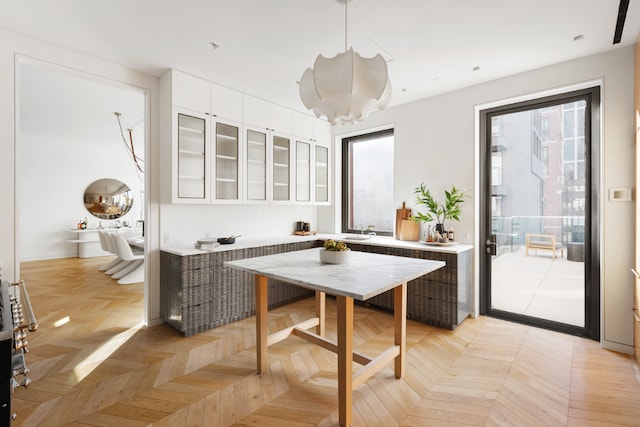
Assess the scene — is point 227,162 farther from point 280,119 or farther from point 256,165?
point 280,119

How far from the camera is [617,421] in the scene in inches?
73.9

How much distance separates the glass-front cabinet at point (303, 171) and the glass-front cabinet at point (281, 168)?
18cm

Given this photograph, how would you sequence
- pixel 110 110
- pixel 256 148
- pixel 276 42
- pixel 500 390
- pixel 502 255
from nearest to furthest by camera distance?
1. pixel 500 390
2. pixel 276 42
3. pixel 502 255
4. pixel 256 148
5. pixel 110 110

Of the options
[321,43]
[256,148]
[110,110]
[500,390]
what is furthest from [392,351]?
[110,110]

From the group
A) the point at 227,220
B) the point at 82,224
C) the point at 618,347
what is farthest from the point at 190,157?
the point at 82,224

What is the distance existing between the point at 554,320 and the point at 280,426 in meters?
3.03

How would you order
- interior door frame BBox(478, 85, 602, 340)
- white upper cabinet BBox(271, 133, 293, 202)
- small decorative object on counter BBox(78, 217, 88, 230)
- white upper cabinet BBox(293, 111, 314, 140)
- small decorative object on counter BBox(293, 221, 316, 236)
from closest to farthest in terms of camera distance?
1. interior door frame BBox(478, 85, 602, 340)
2. white upper cabinet BBox(271, 133, 293, 202)
3. white upper cabinet BBox(293, 111, 314, 140)
4. small decorative object on counter BBox(293, 221, 316, 236)
5. small decorative object on counter BBox(78, 217, 88, 230)

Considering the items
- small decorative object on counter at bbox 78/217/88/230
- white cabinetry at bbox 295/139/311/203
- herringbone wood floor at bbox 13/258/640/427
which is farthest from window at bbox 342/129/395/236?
small decorative object on counter at bbox 78/217/88/230

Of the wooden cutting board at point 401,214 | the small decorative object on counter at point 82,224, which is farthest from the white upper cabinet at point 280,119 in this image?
the small decorative object on counter at point 82,224

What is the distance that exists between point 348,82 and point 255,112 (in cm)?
249

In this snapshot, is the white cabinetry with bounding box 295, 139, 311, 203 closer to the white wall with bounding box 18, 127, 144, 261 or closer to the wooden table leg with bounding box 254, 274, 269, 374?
the wooden table leg with bounding box 254, 274, 269, 374

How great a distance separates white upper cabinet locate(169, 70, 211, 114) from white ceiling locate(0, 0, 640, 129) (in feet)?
0.36

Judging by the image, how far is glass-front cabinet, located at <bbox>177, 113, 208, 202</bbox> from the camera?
3.27 m

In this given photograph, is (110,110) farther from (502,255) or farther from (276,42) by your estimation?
(502,255)
